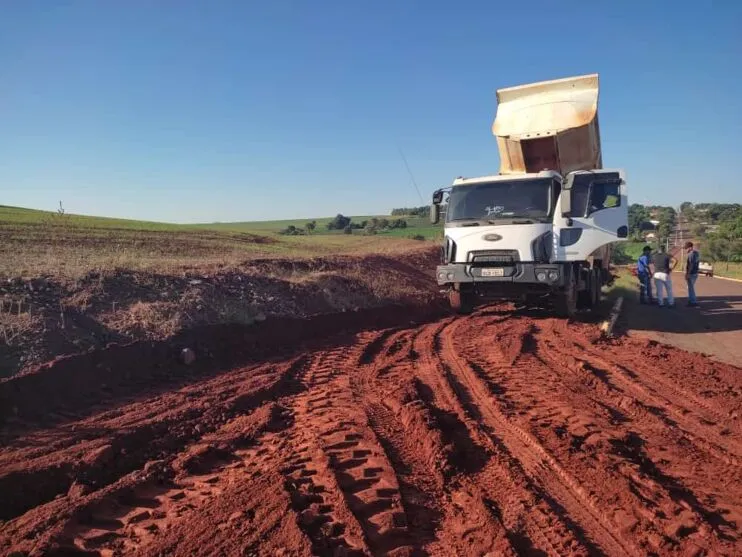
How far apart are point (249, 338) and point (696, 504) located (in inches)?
273

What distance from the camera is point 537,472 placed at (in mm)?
3867

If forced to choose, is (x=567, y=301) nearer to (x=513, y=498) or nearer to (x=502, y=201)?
(x=502, y=201)

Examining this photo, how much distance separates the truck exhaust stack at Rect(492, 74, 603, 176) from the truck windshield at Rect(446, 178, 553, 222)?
1.98 meters

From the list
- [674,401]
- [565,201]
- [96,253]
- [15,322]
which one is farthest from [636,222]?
[15,322]

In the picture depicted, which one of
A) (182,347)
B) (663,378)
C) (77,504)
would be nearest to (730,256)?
(663,378)

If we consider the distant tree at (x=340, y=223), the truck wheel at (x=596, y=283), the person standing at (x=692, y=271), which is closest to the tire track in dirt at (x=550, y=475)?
the truck wheel at (x=596, y=283)

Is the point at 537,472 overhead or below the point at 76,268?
below

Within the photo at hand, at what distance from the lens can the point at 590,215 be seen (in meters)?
10.1

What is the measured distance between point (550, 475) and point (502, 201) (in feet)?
23.9

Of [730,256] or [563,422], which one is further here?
[730,256]

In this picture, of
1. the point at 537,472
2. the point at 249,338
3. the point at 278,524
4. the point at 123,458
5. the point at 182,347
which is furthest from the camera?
the point at 249,338

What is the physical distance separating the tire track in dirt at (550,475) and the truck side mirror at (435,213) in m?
5.79

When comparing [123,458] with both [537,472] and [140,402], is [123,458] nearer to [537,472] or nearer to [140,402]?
[140,402]

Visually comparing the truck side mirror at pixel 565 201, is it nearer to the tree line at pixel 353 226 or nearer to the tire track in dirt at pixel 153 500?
the tire track in dirt at pixel 153 500
